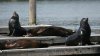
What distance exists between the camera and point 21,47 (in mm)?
11352

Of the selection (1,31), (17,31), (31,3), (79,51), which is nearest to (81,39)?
(79,51)

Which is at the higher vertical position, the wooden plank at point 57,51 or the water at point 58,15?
the wooden plank at point 57,51

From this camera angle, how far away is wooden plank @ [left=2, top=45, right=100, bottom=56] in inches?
428

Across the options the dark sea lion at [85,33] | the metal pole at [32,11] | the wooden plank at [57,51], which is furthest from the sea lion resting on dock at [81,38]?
the metal pole at [32,11]

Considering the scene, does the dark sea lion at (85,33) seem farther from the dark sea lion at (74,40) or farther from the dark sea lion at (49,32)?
the dark sea lion at (49,32)

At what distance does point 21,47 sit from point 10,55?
61cm

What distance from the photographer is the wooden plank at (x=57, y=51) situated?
10883 mm

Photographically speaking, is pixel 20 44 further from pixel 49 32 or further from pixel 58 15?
pixel 58 15

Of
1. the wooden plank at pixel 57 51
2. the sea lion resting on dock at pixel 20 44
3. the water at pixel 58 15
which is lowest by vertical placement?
the water at pixel 58 15

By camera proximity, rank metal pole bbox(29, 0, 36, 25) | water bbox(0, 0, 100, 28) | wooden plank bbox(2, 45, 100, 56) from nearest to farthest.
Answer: wooden plank bbox(2, 45, 100, 56) < metal pole bbox(29, 0, 36, 25) < water bbox(0, 0, 100, 28)

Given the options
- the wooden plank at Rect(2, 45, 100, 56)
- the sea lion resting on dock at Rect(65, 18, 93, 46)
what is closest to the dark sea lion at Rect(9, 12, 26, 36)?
the sea lion resting on dock at Rect(65, 18, 93, 46)

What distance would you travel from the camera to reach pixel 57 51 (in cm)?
1116

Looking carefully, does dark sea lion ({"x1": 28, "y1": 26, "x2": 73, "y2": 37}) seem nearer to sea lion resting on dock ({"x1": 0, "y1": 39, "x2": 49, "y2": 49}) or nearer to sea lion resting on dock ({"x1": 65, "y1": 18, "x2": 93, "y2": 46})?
sea lion resting on dock ({"x1": 65, "y1": 18, "x2": 93, "y2": 46})

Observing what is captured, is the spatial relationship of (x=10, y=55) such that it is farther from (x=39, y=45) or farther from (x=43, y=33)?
(x=43, y=33)
